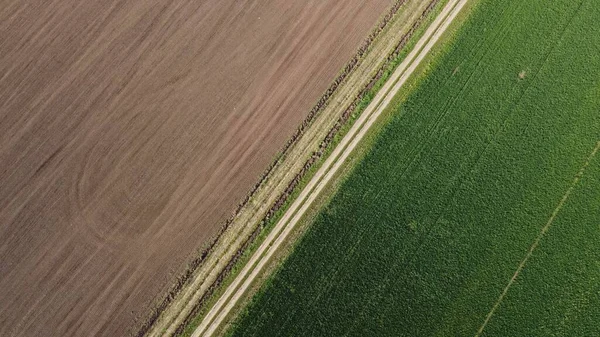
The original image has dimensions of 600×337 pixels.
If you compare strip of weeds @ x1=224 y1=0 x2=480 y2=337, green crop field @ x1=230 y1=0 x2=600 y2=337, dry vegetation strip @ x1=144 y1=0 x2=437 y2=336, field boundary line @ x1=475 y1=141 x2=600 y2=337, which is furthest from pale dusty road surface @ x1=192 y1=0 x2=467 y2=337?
field boundary line @ x1=475 y1=141 x2=600 y2=337

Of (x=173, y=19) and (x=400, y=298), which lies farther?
(x=173, y=19)

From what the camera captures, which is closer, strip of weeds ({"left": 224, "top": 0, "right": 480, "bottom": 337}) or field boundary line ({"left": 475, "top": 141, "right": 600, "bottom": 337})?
field boundary line ({"left": 475, "top": 141, "right": 600, "bottom": 337})

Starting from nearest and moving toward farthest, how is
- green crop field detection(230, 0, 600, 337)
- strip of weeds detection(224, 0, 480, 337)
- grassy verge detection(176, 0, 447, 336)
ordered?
green crop field detection(230, 0, 600, 337) < strip of weeds detection(224, 0, 480, 337) < grassy verge detection(176, 0, 447, 336)

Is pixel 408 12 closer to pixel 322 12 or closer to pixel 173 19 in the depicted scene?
pixel 322 12

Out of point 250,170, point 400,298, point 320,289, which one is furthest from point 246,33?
point 400,298

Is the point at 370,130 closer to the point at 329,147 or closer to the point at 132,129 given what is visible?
the point at 329,147

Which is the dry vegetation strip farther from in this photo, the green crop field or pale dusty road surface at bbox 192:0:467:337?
the green crop field
